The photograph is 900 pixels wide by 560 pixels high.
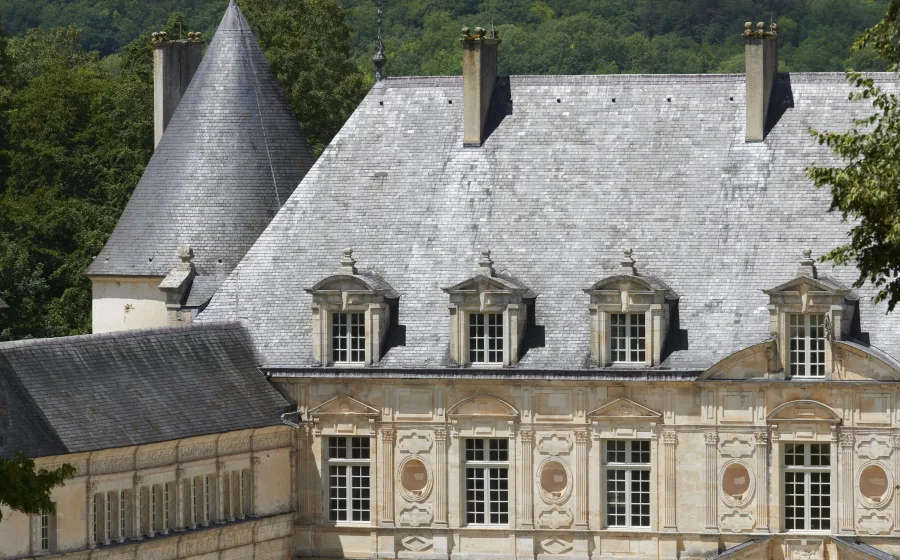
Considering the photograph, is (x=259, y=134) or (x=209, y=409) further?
(x=259, y=134)

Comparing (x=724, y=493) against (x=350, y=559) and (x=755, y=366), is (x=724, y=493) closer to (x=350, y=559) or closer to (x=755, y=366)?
(x=755, y=366)

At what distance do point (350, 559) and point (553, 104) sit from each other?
10.3m

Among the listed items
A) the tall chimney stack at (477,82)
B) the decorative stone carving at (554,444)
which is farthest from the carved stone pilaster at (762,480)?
the tall chimney stack at (477,82)

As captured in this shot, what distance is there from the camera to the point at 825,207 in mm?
56438

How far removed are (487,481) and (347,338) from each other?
4.02 metres

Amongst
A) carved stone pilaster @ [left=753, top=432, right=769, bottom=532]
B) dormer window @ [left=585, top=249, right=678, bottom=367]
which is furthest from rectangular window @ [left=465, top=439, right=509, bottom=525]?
carved stone pilaster @ [left=753, top=432, right=769, bottom=532]

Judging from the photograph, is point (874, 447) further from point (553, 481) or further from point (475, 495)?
point (475, 495)

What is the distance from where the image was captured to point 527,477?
5600 centimetres

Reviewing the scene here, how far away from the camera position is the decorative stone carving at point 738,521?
5488 cm

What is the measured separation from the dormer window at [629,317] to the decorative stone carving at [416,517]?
179 inches

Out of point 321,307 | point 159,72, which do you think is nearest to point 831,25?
point 159,72

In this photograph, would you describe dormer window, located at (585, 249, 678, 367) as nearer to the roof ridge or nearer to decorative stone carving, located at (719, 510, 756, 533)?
decorative stone carving, located at (719, 510, 756, 533)

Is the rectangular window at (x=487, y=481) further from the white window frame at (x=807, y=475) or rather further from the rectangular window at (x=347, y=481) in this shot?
the white window frame at (x=807, y=475)

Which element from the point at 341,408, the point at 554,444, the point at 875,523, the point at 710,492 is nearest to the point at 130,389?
the point at 341,408
